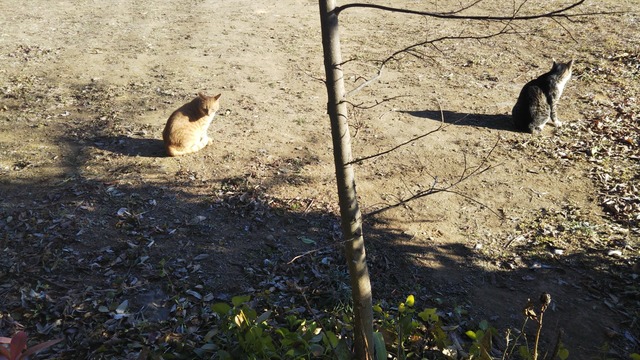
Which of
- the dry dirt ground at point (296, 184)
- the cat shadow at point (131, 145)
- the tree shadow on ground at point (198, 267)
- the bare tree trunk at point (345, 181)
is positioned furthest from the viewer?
the cat shadow at point (131, 145)

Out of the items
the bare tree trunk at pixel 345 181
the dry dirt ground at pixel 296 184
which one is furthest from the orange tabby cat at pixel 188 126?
the bare tree trunk at pixel 345 181

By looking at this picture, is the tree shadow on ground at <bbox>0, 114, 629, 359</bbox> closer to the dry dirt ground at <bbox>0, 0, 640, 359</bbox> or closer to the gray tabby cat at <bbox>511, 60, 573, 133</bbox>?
the dry dirt ground at <bbox>0, 0, 640, 359</bbox>

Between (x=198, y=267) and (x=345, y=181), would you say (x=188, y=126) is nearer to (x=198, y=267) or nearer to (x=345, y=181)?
(x=198, y=267)

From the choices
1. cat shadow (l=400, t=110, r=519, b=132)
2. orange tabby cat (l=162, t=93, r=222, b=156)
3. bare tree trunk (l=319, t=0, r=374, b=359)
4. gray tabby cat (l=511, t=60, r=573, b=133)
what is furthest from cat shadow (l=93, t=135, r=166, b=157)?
gray tabby cat (l=511, t=60, r=573, b=133)

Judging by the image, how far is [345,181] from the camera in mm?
2791

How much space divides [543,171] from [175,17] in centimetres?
809

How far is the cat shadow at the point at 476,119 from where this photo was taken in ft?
24.0

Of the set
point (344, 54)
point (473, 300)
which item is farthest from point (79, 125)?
point (473, 300)

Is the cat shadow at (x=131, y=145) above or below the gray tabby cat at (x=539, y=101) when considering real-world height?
below

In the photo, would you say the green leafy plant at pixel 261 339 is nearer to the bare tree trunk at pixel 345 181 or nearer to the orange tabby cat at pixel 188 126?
the bare tree trunk at pixel 345 181

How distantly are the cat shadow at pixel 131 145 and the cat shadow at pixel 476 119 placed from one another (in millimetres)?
3283

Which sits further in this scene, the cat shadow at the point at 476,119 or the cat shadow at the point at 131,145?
the cat shadow at the point at 476,119

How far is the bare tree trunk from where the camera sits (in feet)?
8.42

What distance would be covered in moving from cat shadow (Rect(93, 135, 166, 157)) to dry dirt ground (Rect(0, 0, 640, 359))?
0.03m
